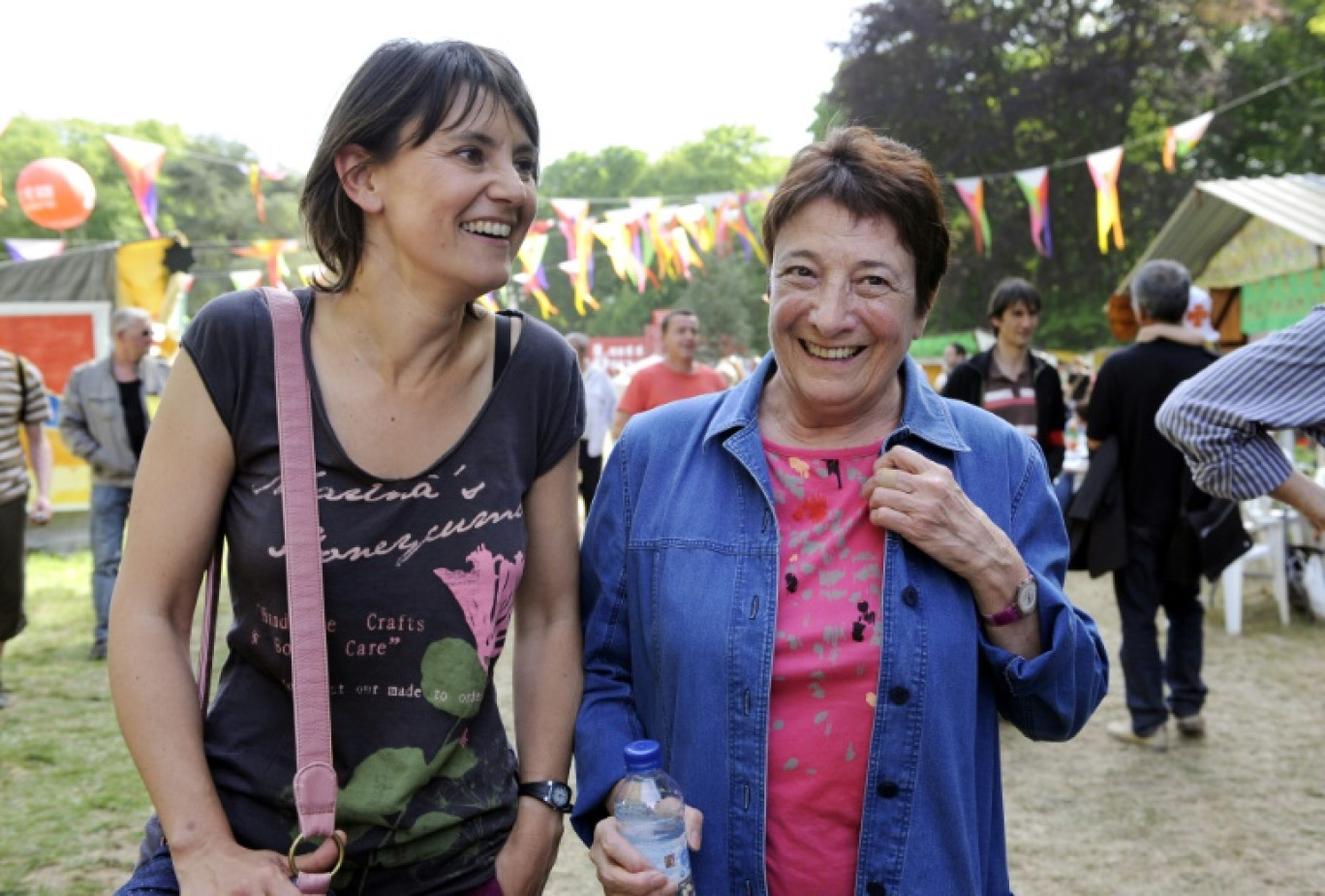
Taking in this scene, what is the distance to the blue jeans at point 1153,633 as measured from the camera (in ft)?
17.4

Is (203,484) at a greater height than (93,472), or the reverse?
(203,484)

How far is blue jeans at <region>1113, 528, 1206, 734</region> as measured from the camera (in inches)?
209

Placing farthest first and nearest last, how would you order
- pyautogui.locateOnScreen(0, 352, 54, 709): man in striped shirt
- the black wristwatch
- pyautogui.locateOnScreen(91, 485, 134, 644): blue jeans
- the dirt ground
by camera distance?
1. pyautogui.locateOnScreen(91, 485, 134, 644): blue jeans
2. pyautogui.locateOnScreen(0, 352, 54, 709): man in striped shirt
3. the dirt ground
4. the black wristwatch

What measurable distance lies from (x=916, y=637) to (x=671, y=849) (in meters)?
0.49

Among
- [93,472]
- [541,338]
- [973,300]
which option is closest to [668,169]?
[973,300]

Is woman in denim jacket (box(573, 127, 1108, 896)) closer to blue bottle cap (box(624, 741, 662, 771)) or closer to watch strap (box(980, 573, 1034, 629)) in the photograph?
watch strap (box(980, 573, 1034, 629))

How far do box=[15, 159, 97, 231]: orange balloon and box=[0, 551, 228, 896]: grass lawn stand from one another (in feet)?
19.1

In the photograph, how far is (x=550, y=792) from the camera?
6.01ft

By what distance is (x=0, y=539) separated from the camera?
551 cm

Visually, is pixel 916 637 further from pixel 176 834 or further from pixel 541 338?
pixel 176 834

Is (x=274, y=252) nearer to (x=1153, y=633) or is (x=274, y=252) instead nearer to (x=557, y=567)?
(x=1153, y=633)

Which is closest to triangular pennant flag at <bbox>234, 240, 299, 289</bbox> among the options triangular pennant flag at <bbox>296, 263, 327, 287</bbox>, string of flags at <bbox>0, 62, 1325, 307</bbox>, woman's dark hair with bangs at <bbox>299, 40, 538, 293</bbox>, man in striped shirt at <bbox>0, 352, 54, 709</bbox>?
string of flags at <bbox>0, 62, 1325, 307</bbox>

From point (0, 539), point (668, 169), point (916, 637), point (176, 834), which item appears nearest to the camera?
point (176, 834)

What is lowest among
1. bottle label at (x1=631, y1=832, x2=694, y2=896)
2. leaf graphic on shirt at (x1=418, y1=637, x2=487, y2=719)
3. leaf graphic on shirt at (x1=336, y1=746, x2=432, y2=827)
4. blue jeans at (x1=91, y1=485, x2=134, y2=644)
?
blue jeans at (x1=91, y1=485, x2=134, y2=644)
